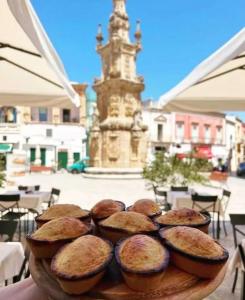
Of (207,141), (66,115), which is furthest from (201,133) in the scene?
(66,115)

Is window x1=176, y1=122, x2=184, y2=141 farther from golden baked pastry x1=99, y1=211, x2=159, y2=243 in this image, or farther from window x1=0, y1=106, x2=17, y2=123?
golden baked pastry x1=99, y1=211, x2=159, y2=243

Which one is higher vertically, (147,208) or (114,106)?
(114,106)

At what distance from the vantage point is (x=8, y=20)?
265 centimetres

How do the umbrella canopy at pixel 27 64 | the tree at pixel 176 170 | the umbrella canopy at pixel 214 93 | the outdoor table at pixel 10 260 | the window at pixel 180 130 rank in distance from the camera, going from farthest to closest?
the window at pixel 180 130 < the tree at pixel 176 170 < the umbrella canopy at pixel 214 93 < the outdoor table at pixel 10 260 < the umbrella canopy at pixel 27 64

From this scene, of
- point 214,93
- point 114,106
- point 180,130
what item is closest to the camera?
point 214,93

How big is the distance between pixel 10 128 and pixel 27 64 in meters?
30.1

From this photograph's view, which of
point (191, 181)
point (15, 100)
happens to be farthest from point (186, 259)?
point (191, 181)

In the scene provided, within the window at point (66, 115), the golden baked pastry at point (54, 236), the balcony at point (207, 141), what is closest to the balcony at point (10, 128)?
the window at point (66, 115)

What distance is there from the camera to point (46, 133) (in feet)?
109

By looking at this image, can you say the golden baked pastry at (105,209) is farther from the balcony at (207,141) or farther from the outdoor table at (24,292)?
the balcony at (207,141)

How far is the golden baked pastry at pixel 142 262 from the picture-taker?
77 cm

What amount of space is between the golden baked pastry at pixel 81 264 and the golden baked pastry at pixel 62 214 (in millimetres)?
257

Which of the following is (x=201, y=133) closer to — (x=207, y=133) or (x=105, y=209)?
(x=207, y=133)

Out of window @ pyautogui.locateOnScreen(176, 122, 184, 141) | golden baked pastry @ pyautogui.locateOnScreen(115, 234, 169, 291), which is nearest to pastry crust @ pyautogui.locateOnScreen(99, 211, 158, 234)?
golden baked pastry @ pyautogui.locateOnScreen(115, 234, 169, 291)
